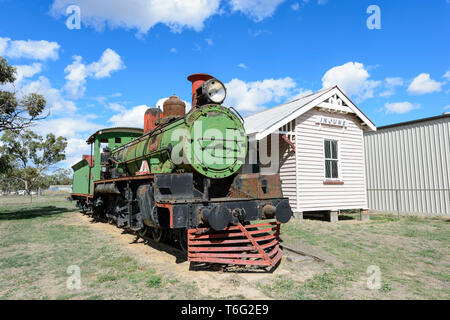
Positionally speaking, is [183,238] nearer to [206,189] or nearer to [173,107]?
[206,189]

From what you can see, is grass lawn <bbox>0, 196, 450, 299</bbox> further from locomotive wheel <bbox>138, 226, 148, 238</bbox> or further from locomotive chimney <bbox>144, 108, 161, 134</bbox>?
locomotive chimney <bbox>144, 108, 161, 134</bbox>

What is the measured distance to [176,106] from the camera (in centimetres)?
748

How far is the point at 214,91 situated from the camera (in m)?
6.40

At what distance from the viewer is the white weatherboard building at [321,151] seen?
36.4 feet

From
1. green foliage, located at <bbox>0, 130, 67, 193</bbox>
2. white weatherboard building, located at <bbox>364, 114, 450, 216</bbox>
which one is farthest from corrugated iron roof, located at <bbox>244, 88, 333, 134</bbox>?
green foliage, located at <bbox>0, 130, 67, 193</bbox>

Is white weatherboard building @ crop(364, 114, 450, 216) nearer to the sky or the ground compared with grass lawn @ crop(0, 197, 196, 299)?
nearer to the sky

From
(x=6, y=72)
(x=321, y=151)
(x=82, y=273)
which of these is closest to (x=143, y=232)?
(x=82, y=273)

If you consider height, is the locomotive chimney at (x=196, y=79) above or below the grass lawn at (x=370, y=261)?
above

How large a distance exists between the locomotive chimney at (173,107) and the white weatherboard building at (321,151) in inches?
135

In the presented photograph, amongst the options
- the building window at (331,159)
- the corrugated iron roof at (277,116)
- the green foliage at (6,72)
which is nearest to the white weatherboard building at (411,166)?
the building window at (331,159)

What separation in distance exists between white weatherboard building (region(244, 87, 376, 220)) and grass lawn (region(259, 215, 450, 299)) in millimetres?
1853

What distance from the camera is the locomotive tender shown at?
5055mm

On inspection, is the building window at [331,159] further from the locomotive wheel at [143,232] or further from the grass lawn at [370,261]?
the locomotive wheel at [143,232]

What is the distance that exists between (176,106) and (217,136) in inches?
77.4
